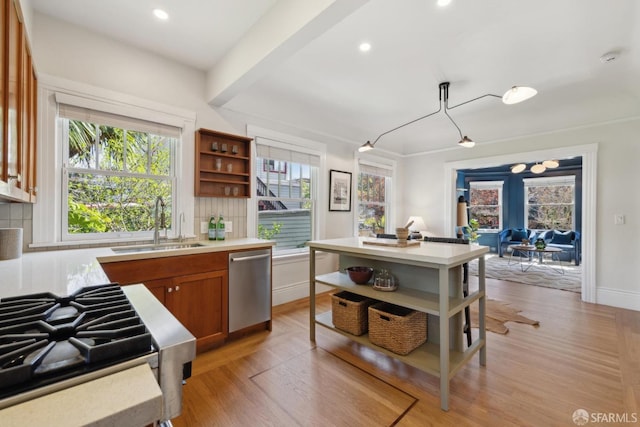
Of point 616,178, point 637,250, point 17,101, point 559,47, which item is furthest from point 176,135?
point 637,250

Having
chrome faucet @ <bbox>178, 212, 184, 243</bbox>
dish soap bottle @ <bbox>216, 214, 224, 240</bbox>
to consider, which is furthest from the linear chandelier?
chrome faucet @ <bbox>178, 212, 184, 243</bbox>

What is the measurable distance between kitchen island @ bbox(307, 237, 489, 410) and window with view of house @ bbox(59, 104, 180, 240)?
5.82 ft

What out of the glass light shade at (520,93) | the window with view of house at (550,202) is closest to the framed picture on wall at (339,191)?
the glass light shade at (520,93)

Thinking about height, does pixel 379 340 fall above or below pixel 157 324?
below

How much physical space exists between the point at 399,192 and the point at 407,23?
377 centimetres

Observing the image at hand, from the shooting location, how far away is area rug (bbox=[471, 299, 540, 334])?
298 centimetres

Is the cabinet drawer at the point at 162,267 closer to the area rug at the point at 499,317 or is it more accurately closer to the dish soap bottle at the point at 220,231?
the dish soap bottle at the point at 220,231

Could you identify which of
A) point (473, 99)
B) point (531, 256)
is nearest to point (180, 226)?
point (473, 99)

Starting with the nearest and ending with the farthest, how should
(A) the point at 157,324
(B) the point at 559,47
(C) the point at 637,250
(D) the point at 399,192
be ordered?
(A) the point at 157,324, (B) the point at 559,47, (C) the point at 637,250, (D) the point at 399,192

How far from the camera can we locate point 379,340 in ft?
7.06

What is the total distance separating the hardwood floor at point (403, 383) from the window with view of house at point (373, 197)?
2.66m

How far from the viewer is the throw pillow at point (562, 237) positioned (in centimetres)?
709

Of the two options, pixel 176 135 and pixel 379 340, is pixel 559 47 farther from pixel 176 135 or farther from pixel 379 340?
pixel 176 135

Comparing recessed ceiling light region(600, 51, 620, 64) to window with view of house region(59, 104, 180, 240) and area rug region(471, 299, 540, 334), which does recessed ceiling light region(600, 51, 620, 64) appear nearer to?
area rug region(471, 299, 540, 334)
